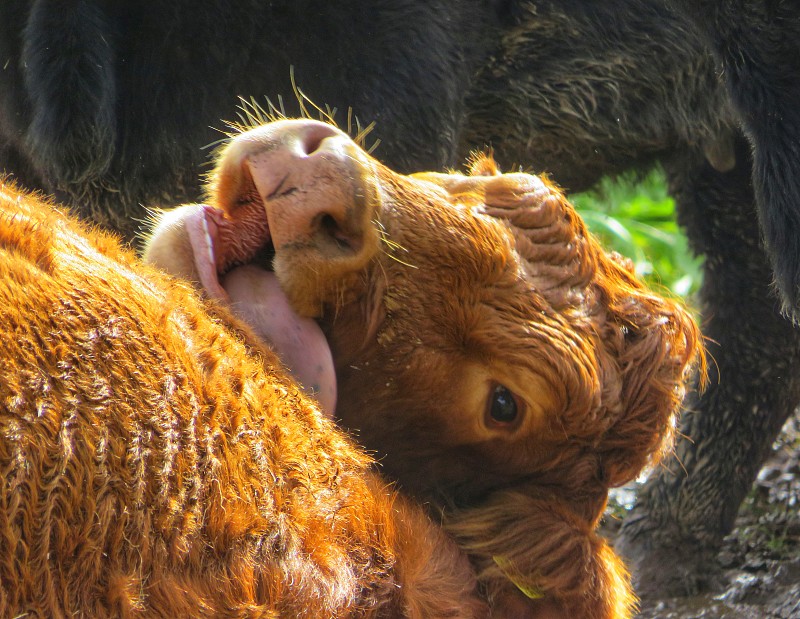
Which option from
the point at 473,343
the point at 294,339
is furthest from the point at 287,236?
the point at 473,343

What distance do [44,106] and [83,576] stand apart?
8.38ft

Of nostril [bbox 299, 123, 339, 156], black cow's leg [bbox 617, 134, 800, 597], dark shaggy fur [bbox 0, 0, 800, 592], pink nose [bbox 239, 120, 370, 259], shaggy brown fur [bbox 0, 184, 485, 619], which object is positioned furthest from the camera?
black cow's leg [bbox 617, 134, 800, 597]

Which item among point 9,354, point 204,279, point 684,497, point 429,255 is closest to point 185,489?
point 9,354

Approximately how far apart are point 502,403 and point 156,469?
934 millimetres

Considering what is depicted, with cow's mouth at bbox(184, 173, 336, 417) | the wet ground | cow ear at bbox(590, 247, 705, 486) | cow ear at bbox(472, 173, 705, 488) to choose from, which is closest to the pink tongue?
cow's mouth at bbox(184, 173, 336, 417)

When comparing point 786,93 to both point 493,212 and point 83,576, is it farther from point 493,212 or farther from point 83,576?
point 83,576

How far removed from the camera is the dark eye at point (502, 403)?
250cm

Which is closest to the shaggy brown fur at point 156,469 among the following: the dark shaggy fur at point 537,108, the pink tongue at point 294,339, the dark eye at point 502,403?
the pink tongue at point 294,339

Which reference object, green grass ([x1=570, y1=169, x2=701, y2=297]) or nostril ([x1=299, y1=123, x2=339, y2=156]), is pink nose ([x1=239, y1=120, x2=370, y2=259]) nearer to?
nostril ([x1=299, y1=123, x2=339, y2=156])

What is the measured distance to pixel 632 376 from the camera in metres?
2.63

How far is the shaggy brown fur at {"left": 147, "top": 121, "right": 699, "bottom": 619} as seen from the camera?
2346 millimetres

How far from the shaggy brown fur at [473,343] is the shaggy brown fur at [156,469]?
27cm

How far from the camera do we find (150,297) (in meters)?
2.01

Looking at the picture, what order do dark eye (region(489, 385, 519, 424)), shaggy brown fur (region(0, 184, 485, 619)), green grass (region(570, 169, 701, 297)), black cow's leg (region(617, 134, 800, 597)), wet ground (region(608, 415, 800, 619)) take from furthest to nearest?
green grass (region(570, 169, 701, 297)) → black cow's leg (region(617, 134, 800, 597)) → wet ground (region(608, 415, 800, 619)) → dark eye (region(489, 385, 519, 424)) → shaggy brown fur (region(0, 184, 485, 619))
